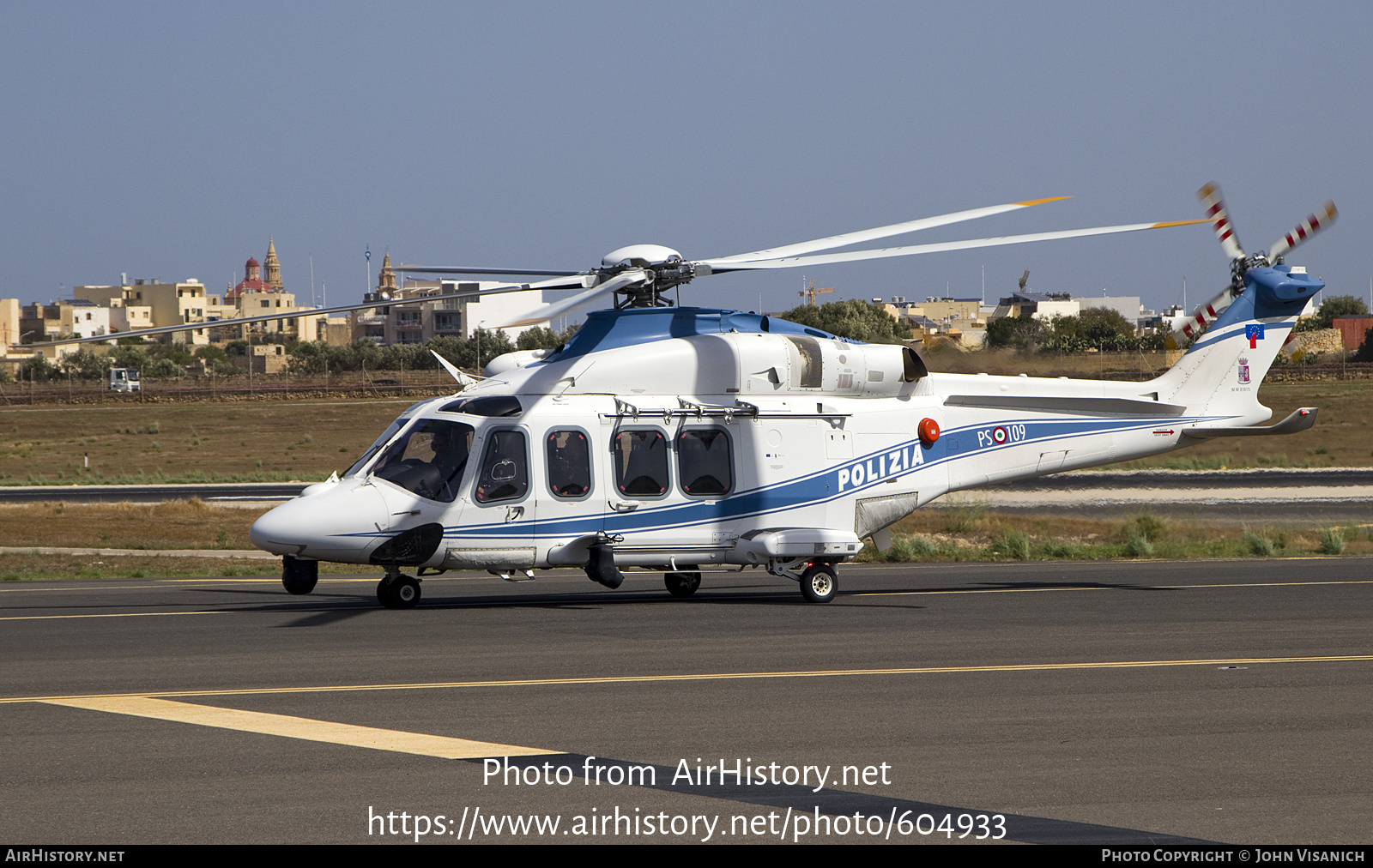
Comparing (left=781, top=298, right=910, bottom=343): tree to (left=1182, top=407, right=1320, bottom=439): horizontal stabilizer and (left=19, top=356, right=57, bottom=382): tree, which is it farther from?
(left=19, top=356, right=57, bottom=382): tree

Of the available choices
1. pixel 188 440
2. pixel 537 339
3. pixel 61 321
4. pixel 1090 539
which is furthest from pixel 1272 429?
pixel 61 321

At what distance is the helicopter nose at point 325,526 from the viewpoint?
43.9 feet

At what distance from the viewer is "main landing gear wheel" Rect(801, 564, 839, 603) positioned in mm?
15172

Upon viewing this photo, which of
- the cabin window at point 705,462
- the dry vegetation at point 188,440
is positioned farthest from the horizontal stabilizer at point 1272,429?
the dry vegetation at point 188,440

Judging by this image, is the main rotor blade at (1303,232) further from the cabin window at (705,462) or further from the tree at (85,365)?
the tree at (85,365)

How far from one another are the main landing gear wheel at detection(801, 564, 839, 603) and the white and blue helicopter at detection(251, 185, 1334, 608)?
0.03m

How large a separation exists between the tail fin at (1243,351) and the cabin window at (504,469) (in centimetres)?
845

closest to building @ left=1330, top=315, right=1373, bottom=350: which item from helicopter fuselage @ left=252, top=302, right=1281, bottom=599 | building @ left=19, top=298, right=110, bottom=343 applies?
helicopter fuselage @ left=252, top=302, right=1281, bottom=599

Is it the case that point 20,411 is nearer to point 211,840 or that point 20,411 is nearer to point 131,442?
point 131,442

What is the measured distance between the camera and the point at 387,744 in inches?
310

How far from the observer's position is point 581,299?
12.1m
